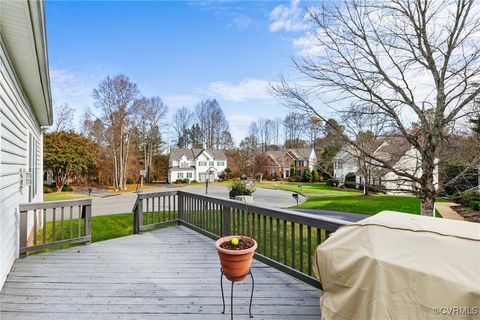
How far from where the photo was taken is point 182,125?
135 feet

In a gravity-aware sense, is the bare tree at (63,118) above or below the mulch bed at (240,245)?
above

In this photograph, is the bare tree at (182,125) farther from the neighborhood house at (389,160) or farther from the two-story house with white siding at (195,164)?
the neighborhood house at (389,160)

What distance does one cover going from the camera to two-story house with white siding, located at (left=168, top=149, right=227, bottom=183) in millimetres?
35094

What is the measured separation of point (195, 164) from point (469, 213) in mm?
29862

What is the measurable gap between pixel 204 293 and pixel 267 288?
0.68 meters

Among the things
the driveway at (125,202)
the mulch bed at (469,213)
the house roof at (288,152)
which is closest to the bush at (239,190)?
the driveway at (125,202)

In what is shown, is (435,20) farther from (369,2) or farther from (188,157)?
(188,157)

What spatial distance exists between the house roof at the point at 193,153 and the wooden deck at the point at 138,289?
106ft

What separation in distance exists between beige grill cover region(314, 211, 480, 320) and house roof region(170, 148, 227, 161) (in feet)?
114

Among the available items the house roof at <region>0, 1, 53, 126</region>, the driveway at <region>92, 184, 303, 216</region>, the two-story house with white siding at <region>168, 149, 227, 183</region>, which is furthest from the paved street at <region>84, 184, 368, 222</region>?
the two-story house with white siding at <region>168, 149, 227, 183</region>

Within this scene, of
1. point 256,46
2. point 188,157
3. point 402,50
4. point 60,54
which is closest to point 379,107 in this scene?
point 402,50

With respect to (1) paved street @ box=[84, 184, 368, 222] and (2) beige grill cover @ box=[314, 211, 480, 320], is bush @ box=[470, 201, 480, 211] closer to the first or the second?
(1) paved street @ box=[84, 184, 368, 222]

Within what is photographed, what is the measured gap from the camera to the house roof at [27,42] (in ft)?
7.61

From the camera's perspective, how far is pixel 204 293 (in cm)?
285
